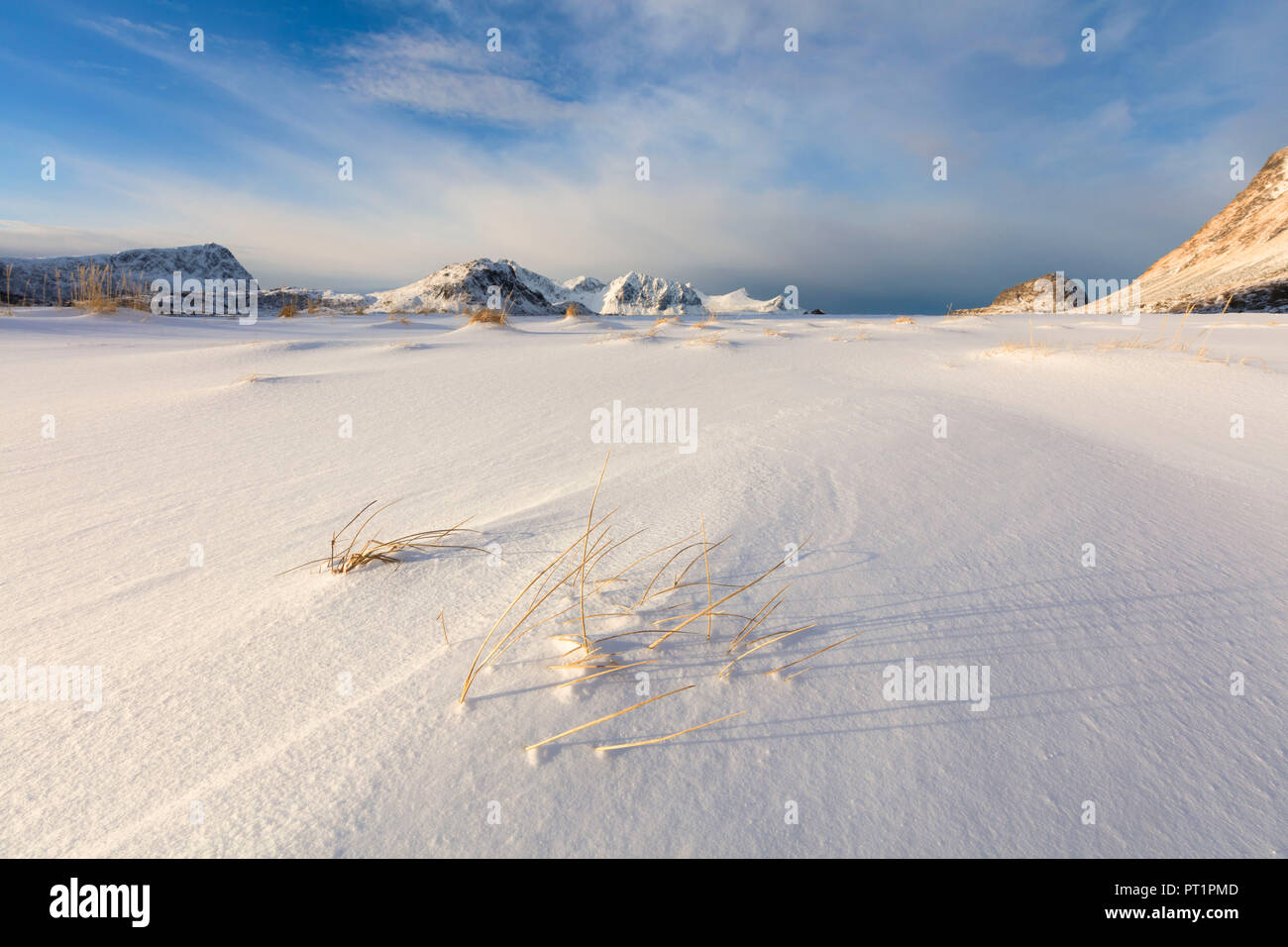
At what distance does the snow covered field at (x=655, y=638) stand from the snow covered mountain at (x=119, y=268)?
9651mm

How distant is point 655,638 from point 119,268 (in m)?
16.9

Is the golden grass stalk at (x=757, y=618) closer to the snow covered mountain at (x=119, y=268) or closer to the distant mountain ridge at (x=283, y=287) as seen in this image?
the distant mountain ridge at (x=283, y=287)

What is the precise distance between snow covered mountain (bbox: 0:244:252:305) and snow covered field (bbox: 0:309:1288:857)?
31.7 ft

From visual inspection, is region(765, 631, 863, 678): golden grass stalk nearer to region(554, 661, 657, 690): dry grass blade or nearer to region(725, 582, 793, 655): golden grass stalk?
region(725, 582, 793, 655): golden grass stalk

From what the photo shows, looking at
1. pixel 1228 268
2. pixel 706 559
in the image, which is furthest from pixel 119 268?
pixel 1228 268

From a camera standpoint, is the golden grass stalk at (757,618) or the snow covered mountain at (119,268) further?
the snow covered mountain at (119,268)

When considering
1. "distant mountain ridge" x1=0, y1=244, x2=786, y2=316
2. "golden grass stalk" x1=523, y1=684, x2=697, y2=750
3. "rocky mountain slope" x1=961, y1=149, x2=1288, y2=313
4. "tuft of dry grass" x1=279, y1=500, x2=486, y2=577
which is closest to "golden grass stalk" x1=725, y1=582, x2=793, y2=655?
"golden grass stalk" x1=523, y1=684, x2=697, y2=750

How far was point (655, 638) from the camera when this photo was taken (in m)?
0.95

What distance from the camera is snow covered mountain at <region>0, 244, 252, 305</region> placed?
930 centimetres

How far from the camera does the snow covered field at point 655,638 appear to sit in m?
0.69

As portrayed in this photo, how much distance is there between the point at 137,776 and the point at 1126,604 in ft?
5.52

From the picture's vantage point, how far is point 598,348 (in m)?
3.97

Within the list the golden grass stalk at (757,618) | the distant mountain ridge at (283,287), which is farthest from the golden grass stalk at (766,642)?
the distant mountain ridge at (283,287)
